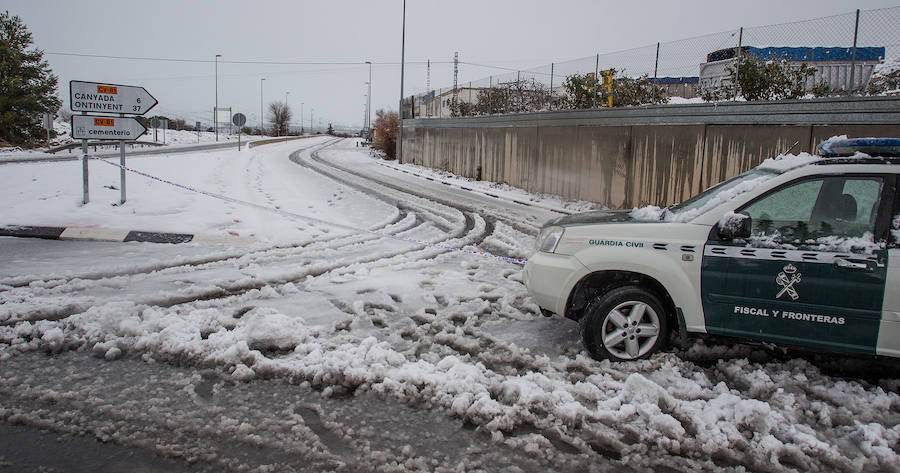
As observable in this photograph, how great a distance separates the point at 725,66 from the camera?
12414 millimetres

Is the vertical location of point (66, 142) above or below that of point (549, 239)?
above

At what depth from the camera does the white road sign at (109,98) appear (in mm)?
10820

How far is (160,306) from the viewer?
18.7ft

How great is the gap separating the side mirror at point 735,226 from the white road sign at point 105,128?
10698mm

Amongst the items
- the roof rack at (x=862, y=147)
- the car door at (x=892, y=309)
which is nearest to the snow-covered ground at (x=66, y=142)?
the roof rack at (x=862, y=147)

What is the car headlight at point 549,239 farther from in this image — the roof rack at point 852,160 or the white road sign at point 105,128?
the white road sign at point 105,128

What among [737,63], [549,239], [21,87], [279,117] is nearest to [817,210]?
[549,239]

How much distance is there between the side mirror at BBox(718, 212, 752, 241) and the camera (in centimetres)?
407

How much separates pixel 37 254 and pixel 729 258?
8457mm

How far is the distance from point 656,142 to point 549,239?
9648 millimetres

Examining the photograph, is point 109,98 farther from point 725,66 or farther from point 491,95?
point 491,95

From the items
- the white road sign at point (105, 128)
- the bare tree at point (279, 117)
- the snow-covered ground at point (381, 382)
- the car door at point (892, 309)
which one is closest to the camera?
A: the snow-covered ground at point (381, 382)

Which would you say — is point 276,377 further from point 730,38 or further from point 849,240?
point 730,38

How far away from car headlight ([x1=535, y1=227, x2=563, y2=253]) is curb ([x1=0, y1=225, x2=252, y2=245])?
19.0 ft
